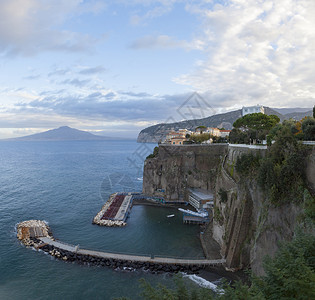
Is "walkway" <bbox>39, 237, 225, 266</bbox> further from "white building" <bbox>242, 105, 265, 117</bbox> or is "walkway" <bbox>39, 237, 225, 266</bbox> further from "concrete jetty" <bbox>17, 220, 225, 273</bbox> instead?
"white building" <bbox>242, 105, 265, 117</bbox>

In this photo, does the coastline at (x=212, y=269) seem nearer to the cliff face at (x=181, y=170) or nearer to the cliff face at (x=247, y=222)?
the cliff face at (x=247, y=222)

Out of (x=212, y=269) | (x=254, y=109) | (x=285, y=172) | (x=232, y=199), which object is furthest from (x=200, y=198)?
(x=254, y=109)

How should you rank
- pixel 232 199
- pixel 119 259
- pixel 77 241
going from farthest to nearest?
pixel 77 241, pixel 232 199, pixel 119 259

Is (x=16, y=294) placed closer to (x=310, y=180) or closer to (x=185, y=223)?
(x=185, y=223)

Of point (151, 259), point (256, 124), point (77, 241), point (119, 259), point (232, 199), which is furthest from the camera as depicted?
point (256, 124)

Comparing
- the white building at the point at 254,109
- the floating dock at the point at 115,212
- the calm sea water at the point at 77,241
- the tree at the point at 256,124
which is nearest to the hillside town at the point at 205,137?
the white building at the point at 254,109

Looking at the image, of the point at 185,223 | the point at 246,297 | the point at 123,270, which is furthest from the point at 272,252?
the point at 185,223

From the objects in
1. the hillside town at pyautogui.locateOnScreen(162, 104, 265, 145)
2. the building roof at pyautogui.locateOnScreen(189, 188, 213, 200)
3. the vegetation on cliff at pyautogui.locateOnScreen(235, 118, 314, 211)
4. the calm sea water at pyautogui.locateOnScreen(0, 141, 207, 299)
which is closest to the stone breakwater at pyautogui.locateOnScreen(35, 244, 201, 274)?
the calm sea water at pyautogui.locateOnScreen(0, 141, 207, 299)

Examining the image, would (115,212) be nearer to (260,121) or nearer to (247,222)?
(247,222)
